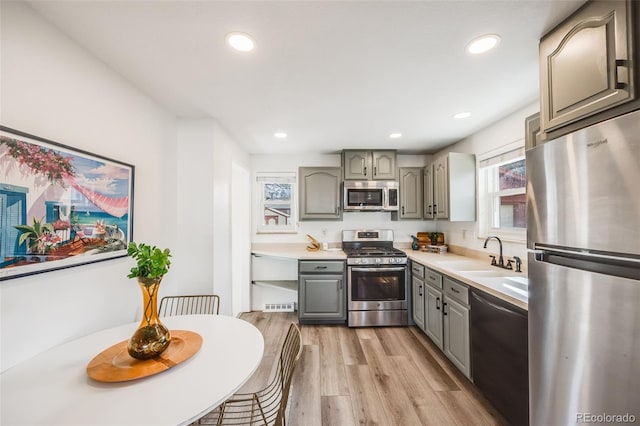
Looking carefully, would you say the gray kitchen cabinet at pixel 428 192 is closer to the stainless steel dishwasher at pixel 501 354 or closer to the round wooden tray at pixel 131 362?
the stainless steel dishwasher at pixel 501 354

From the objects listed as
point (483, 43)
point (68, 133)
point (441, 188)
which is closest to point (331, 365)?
point (441, 188)

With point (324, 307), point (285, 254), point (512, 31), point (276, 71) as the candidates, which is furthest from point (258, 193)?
point (512, 31)

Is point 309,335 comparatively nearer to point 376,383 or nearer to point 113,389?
point 376,383

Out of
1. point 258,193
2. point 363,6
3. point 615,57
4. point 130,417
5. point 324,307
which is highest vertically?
point 363,6

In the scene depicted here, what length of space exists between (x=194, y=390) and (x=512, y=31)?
2.25 m

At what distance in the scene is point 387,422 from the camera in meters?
1.65

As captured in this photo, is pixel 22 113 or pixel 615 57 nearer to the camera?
pixel 615 57

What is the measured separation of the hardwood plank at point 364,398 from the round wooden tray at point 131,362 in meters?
1.29

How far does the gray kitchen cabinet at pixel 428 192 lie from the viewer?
3.29 meters

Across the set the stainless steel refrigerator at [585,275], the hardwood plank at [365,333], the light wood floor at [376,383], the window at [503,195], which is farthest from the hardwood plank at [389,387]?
the window at [503,195]

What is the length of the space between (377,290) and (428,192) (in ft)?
5.07

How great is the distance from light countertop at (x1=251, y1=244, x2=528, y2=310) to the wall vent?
→ 81cm

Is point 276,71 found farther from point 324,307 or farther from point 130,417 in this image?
point 324,307

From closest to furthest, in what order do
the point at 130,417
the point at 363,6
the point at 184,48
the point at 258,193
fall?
the point at 130,417 < the point at 363,6 < the point at 184,48 < the point at 258,193
